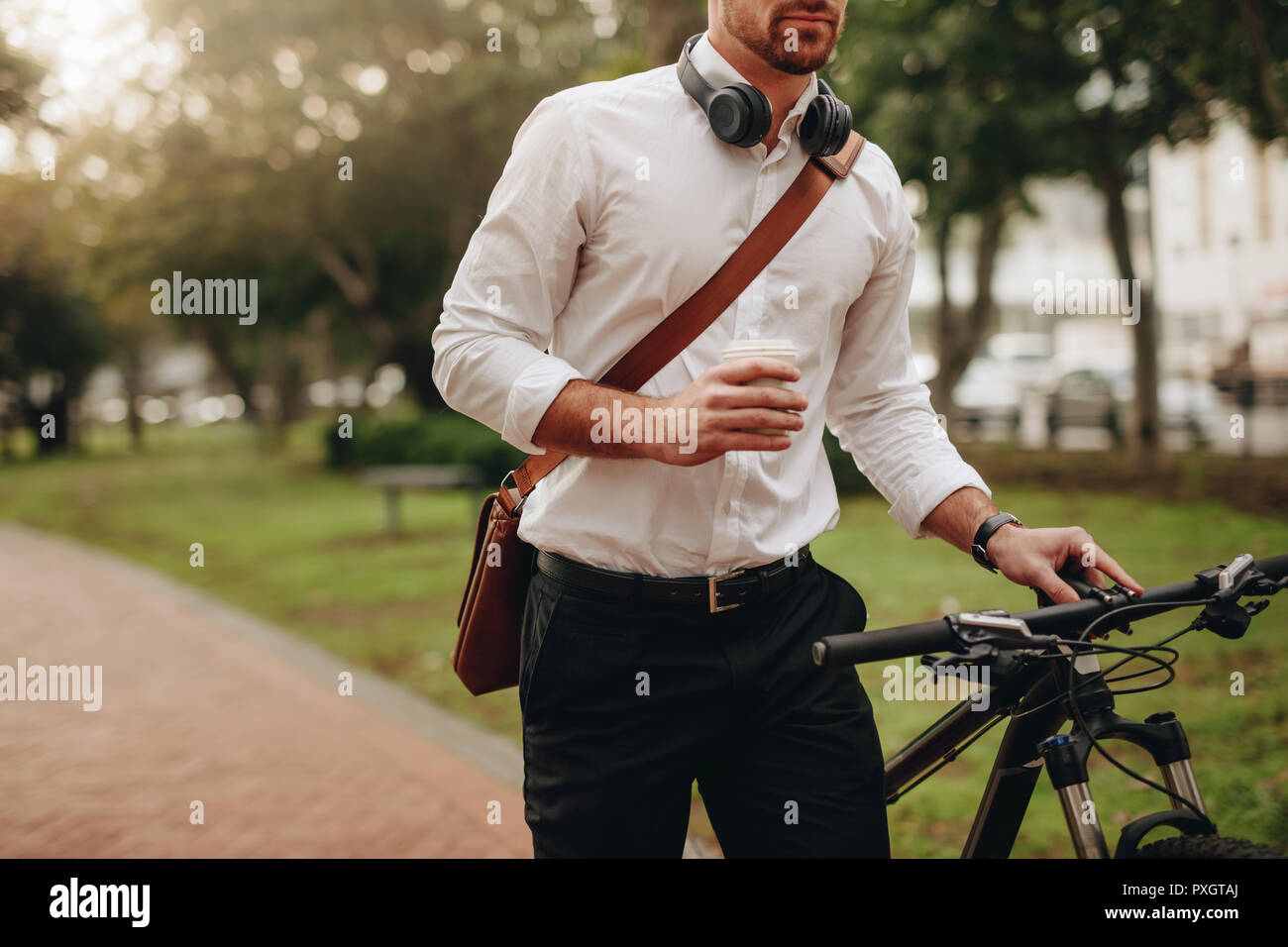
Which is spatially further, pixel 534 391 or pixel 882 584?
pixel 882 584

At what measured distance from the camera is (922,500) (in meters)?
2.29

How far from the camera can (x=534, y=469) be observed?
211 centimetres

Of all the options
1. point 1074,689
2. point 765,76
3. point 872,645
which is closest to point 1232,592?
point 1074,689

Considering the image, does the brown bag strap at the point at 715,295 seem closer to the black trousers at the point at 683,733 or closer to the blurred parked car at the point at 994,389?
the black trousers at the point at 683,733

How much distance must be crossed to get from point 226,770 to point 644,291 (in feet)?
14.2

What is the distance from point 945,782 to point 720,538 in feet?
11.0

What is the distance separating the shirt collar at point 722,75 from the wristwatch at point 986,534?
2.58ft

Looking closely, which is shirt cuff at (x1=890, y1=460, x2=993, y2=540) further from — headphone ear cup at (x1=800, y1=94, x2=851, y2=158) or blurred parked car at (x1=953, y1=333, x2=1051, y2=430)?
blurred parked car at (x1=953, y1=333, x2=1051, y2=430)

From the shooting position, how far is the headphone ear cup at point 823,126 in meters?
2.10

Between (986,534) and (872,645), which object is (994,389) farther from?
(872,645)

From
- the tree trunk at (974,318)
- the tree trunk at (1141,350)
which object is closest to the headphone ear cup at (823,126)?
the tree trunk at (1141,350)

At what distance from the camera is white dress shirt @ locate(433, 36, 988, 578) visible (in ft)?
6.46
